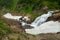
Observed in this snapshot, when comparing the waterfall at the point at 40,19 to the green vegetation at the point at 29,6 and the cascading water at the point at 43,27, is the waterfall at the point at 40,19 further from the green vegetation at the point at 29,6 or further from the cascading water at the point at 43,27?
the green vegetation at the point at 29,6

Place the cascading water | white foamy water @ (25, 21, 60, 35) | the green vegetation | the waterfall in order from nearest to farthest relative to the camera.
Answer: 1. white foamy water @ (25, 21, 60, 35)
2. the cascading water
3. the waterfall
4. the green vegetation

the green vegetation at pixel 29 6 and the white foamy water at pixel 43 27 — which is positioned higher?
the green vegetation at pixel 29 6

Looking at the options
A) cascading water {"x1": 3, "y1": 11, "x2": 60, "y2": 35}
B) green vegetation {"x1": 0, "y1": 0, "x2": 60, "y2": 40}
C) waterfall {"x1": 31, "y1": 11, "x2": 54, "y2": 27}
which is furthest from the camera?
green vegetation {"x1": 0, "y1": 0, "x2": 60, "y2": 40}

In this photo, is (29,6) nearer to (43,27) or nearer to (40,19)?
(40,19)

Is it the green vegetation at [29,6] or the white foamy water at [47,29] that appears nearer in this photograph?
the white foamy water at [47,29]

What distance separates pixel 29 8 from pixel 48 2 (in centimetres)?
193

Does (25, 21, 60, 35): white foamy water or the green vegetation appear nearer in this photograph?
(25, 21, 60, 35): white foamy water

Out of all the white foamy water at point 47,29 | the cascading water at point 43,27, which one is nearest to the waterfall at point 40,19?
the cascading water at point 43,27

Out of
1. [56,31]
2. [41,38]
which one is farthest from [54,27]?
[41,38]

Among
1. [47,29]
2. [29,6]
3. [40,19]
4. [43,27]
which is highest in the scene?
[29,6]

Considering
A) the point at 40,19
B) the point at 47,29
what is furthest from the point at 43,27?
the point at 40,19

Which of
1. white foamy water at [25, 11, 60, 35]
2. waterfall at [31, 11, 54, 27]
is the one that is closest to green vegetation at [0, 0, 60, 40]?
waterfall at [31, 11, 54, 27]

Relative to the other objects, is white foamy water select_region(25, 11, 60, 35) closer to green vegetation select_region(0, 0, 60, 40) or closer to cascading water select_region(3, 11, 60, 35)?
cascading water select_region(3, 11, 60, 35)

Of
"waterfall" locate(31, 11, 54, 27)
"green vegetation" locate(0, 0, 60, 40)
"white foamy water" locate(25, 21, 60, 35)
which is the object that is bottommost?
"white foamy water" locate(25, 21, 60, 35)
